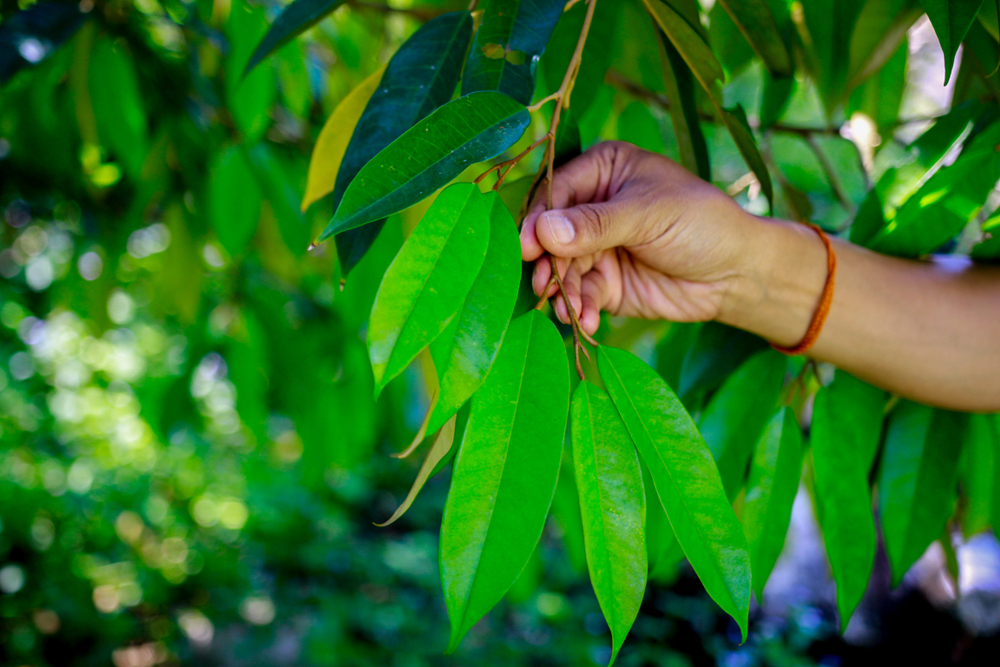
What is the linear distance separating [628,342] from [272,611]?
2.38 meters

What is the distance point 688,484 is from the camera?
1.08ft

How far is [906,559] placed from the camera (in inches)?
20.3

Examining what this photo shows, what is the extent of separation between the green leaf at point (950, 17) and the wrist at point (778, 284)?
0.18 m

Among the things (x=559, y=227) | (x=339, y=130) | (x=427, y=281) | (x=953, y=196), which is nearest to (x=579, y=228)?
(x=559, y=227)

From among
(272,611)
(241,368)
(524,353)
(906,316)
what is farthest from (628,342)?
(272,611)

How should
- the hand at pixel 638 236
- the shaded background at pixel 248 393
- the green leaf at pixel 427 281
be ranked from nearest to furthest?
the green leaf at pixel 427 281 → the hand at pixel 638 236 → the shaded background at pixel 248 393

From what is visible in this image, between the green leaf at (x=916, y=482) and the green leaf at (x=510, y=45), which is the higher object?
the green leaf at (x=510, y=45)

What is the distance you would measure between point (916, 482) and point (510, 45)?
480 millimetres

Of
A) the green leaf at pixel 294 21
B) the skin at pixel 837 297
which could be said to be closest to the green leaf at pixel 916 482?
the skin at pixel 837 297

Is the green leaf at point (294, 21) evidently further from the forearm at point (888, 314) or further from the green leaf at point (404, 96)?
the forearm at point (888, 314)

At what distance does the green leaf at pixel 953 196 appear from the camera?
0.49m

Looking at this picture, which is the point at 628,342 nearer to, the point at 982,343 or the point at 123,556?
the point at 982,343

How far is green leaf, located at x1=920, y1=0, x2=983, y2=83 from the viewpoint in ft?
1.18

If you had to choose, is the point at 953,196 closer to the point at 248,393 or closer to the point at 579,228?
the point at 579,228
